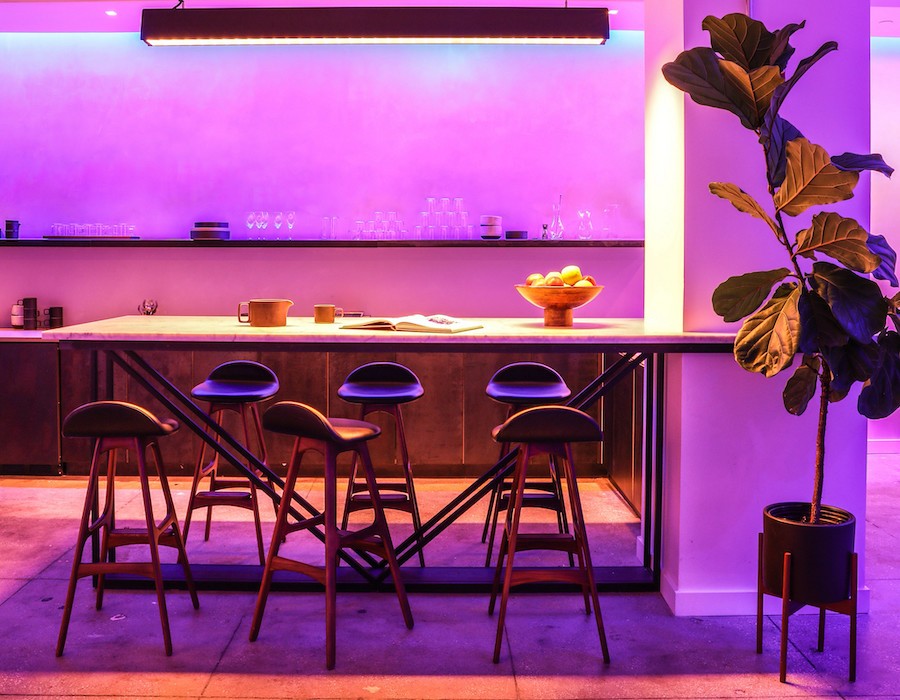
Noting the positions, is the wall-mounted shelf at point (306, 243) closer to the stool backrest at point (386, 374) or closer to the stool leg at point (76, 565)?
the stool backrest at point (386, 374)

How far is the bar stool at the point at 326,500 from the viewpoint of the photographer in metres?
2.98

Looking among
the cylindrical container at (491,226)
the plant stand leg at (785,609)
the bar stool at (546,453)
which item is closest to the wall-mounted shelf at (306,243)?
the cylindrical container at (491,226)

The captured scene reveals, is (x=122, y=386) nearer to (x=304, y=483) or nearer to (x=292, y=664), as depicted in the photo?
(x=304, y=483)

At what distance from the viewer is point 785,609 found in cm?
292

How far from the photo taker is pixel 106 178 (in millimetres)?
6199

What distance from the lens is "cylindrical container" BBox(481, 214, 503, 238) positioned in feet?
19.4

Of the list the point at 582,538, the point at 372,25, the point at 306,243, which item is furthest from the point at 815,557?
the point at 306,243

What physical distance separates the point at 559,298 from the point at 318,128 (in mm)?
3146

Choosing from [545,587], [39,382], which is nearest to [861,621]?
[545,587]

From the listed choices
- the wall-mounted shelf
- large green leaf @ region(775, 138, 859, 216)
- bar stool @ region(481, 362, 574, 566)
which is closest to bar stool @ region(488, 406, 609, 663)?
bar stool @ region(481, 362, 574, 566)

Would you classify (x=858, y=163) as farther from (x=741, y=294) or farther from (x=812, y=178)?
(x=741, y=294)

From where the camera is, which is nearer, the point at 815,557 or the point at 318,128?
the point at 815,557

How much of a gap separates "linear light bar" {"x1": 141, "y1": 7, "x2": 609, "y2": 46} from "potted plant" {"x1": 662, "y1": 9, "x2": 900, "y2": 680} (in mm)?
1917

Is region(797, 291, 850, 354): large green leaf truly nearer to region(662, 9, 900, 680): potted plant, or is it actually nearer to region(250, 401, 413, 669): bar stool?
region(662, 9, 900, 680): potted plant
